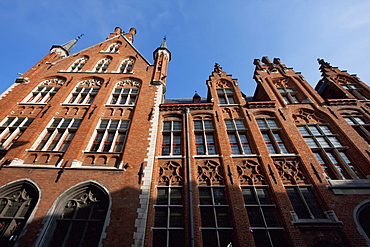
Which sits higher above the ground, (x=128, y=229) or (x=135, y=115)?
(x=135, y=115)

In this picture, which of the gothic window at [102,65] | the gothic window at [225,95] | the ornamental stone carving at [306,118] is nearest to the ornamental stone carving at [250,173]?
the ornamental stone carving at [306,118]

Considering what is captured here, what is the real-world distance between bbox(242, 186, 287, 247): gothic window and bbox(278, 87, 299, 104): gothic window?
29.4 feet

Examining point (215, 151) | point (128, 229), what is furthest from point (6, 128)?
point (215, 151)

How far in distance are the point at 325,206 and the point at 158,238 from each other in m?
7.66

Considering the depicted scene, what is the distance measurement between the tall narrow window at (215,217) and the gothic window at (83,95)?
11546 millimetres

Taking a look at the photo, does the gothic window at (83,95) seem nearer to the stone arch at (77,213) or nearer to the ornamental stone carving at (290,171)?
the stone arch at (77,213)

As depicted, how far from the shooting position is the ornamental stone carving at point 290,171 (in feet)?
30.4

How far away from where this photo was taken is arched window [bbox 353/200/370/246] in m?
7.34

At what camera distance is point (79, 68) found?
18.6 metres

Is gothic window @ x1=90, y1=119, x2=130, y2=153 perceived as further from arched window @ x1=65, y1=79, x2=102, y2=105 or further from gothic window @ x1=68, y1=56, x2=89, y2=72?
gothic window @ x1=68, y1=56, x2=89, y2=72

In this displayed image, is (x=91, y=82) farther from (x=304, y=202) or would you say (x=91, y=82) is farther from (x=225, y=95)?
(x=304, y=202)

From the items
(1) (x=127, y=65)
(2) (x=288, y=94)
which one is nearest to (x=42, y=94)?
(1) (x=127, y=65)

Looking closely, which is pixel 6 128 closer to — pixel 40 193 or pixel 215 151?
pixel 40 193

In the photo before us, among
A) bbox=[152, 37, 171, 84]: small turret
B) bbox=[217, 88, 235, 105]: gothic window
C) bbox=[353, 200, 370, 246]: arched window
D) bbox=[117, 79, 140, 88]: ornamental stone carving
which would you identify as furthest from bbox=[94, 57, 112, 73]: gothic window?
bbox=[353, 200, 370, 246]: arched window
